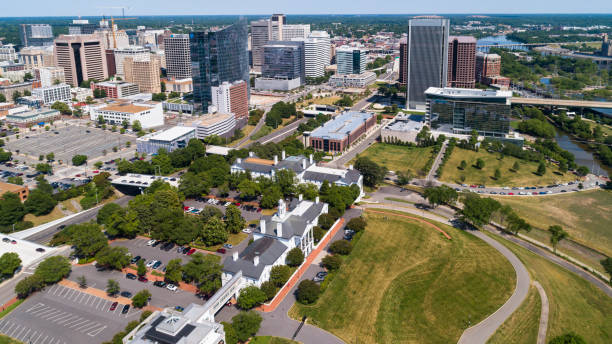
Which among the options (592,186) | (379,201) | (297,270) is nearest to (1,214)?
(297,270)

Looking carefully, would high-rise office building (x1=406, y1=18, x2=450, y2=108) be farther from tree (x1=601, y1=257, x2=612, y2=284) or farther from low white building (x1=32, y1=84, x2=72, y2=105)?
low white building (x1=32, y1=84, x2=72, y2=105)

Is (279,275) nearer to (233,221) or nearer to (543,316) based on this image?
(233,221)

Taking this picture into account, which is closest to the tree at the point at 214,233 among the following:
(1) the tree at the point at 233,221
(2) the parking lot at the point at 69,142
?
(1) the tree at the point at 233,221

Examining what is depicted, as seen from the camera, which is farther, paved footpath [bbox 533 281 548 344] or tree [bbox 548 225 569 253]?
tree [bbox 548 225 569 253]

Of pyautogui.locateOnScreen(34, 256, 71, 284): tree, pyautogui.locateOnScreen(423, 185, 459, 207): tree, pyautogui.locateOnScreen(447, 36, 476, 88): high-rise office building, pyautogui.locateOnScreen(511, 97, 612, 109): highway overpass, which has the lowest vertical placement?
pyautogui.locateOnScreen(34, 256, 71, 284): tree

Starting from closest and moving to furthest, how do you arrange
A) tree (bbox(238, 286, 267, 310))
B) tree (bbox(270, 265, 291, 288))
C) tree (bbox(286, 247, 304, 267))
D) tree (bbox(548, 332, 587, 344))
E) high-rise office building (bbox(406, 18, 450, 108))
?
1. tree (bbox(548, 332, 587, 344))
2. tree (bbox(238, 286, 267, 310))
3. tree (bbox(270, 265, 291, 288))
4. tree (bbox(286, 247, 304, 267))
5. high-rise office building (bbox(406, 18, 450, 108))

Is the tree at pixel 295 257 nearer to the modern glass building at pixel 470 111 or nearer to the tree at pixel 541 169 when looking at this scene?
the tree at pixel 541 169

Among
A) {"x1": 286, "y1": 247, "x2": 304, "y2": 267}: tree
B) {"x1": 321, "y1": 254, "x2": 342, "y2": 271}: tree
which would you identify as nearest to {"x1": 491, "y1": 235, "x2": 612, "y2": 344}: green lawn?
{"x1": 321, "y1": 254, "x2": 342, "y2": 271}: tree

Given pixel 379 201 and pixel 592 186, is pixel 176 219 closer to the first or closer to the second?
pixel 379 201
